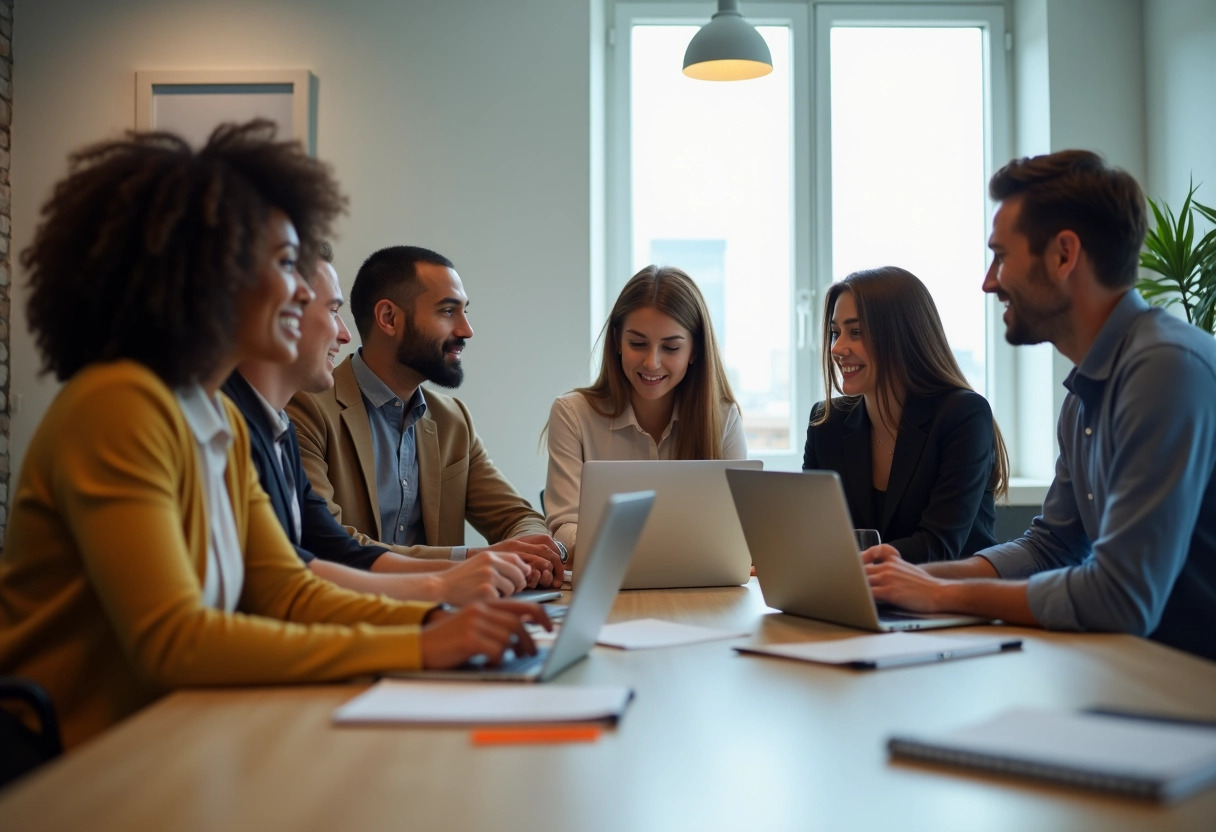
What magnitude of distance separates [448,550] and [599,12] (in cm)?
290

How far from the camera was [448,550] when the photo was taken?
8.31 ft

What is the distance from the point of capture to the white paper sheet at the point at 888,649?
1.41 metres

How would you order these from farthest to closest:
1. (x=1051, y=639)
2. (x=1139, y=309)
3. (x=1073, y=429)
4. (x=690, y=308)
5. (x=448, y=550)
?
(x=690, y=308) → (x=448, y=550) → (x=1073, y=429) → (x=1139, y=309) → (x=1051, y=639)

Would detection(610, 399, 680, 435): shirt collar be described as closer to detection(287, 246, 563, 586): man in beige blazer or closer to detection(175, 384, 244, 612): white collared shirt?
detection(287, 246, 563, 586): man in beige blazer

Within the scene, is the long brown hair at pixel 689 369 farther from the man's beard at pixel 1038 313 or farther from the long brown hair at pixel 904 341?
the man's beard at pixel 1038 313

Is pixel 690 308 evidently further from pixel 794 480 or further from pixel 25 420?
pixel 25 420

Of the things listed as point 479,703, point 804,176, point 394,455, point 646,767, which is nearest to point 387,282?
point 394,455

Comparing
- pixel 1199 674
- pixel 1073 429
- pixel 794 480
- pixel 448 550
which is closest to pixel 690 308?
pixel 448 550

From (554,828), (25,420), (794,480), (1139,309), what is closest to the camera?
Answer: (554,828)

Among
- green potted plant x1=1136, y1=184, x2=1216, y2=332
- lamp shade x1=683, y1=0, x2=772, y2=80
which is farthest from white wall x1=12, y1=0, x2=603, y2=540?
green potted plant x1=1136, y1=184, x2=1216, y2=332

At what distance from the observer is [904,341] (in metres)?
2.74

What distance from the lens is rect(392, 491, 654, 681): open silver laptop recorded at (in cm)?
129

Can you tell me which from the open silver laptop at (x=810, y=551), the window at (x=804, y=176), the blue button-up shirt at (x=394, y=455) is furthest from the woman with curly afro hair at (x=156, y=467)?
the window at (x=804, y=176)

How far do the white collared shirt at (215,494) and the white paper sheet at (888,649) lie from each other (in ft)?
2.24
